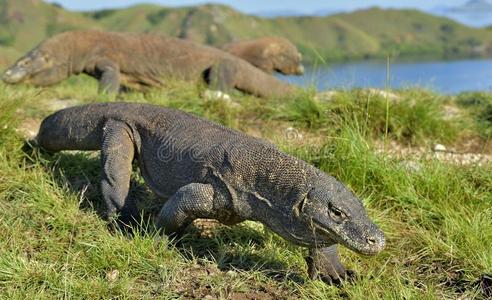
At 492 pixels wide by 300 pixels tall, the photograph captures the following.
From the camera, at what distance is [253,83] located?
840 cm

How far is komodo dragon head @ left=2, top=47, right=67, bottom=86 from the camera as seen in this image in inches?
307

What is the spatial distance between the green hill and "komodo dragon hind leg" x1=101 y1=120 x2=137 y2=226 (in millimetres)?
88959

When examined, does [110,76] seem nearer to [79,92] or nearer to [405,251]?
[79,92]

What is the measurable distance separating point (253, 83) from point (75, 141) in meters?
4.26

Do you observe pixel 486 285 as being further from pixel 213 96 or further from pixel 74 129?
pixel 213 96

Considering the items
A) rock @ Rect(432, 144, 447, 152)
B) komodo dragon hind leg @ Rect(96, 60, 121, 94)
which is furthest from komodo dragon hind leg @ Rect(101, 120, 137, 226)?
komodo dragon hind leg @ Rect(96, 60, 121, 94)

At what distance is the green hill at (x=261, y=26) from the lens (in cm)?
10200

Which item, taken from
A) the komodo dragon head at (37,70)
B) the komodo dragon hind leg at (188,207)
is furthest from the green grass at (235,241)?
the komodo dragon head at (37,70)

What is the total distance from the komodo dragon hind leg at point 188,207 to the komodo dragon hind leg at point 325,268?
61 centimetres

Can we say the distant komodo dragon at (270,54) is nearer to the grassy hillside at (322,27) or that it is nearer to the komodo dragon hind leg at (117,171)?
the komodo dragon hind leg at (117,171)

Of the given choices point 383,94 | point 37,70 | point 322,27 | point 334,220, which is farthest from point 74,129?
point 322,27

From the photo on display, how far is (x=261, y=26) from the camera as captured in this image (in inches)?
5022

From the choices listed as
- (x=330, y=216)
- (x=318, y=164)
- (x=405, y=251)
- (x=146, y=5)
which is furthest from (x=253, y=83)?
(x=146, y=5)

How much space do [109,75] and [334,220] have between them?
19.0 feet
